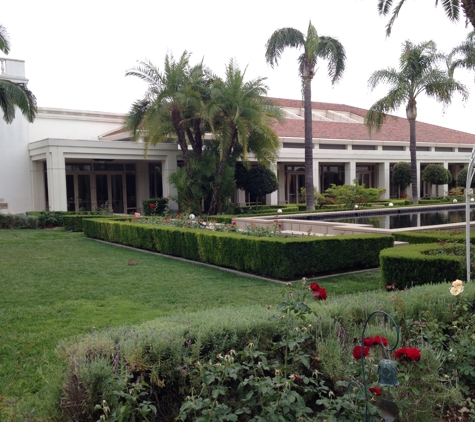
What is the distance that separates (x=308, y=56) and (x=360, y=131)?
46.5 feet

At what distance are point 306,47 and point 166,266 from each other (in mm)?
14518

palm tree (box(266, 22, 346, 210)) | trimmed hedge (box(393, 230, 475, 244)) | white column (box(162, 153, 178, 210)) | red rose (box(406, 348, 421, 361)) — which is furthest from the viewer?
white column (box(162, 153, 178, 210))

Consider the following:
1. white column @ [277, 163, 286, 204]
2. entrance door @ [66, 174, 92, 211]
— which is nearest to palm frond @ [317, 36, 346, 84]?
white column @ [277, 163, 286, 204]

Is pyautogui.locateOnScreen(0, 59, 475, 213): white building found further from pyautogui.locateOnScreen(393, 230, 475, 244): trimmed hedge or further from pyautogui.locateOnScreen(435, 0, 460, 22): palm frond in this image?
pyautogui.locateOnScreen(393, 230, 475, 244): trimmed hedge

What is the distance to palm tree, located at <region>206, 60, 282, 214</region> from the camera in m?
20.8

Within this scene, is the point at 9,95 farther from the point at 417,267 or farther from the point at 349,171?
the point at 349,171

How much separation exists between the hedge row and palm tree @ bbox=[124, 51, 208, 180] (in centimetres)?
1014

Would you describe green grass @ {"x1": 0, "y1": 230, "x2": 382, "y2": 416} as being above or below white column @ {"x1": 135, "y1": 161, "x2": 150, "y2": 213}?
below

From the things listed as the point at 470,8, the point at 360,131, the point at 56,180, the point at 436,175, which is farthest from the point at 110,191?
the point at 470,8

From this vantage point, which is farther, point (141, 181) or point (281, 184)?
point (281, 184)

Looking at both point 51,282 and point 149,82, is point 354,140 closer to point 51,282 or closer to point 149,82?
point 149,82

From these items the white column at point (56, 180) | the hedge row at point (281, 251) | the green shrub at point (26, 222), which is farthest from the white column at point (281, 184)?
the hedge row at point (281, 251)

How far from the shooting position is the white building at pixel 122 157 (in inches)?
944

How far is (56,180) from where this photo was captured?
22.0 metres
